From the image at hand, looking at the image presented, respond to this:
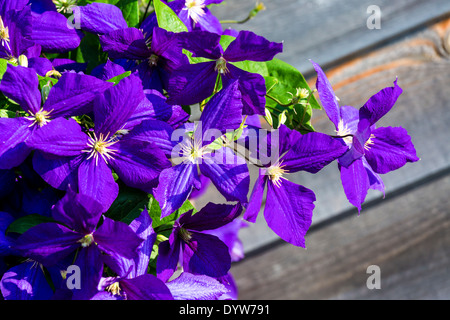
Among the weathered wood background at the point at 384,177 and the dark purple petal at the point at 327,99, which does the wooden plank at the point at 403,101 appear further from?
the dark purple petal at the point at 327,99

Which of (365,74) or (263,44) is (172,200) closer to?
(263,44)

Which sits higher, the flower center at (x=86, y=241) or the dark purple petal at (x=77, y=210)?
the dark purple petal at (x=77, y=210)

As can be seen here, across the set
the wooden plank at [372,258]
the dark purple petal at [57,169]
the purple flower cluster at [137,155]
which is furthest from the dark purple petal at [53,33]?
the wooden plank at [372,258]

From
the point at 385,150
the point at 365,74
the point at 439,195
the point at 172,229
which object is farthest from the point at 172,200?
the point at 439,195

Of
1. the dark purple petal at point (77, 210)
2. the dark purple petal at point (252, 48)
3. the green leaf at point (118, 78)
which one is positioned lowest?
the dark purple petal at point (77, 210)

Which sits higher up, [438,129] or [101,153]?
[438,129]

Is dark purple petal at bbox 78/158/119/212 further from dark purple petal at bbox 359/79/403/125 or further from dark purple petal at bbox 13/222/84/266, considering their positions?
dark purple petal at bbox 359/79/403/125

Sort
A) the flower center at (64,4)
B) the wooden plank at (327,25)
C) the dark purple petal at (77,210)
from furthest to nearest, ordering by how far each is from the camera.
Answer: the wooden plank at (327,25) → the flower center at (64,4) → the dark purple petal at (77,210)
